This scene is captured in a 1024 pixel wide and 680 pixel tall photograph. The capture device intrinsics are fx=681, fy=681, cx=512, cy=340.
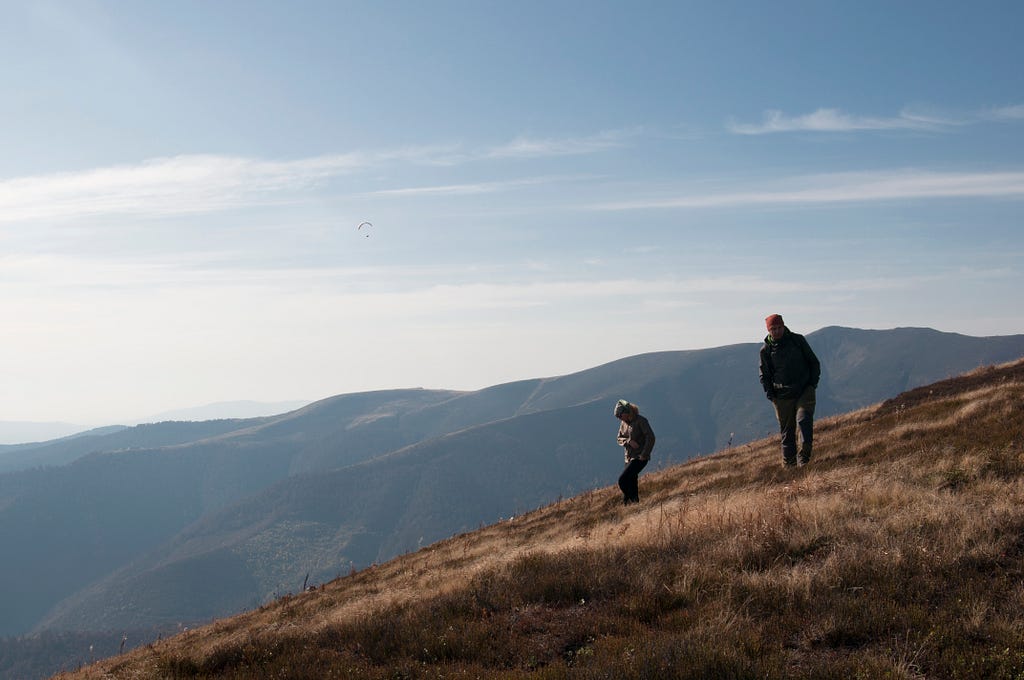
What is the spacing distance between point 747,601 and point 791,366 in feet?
28.9

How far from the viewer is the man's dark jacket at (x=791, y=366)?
1470cm

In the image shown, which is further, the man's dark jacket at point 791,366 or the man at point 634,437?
the man at point 634,437

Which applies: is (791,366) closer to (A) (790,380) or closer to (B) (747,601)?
(A) (790,380)

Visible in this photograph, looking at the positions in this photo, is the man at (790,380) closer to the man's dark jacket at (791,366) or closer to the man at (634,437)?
the man's dark jacket at (791,366)

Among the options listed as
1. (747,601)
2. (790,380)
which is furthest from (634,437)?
(747,601)

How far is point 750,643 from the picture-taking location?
610 centimetres

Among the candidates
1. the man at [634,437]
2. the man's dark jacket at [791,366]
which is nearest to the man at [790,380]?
the man's dark jacket at [791,366]

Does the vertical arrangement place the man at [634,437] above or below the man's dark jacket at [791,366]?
below

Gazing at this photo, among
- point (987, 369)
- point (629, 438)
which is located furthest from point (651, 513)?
point (987, 369)

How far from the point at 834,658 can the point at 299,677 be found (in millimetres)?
5170

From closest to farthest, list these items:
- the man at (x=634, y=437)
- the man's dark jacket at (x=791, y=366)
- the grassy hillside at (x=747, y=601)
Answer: the grassy hillside at (x=747, y=601), the man's dark jacket at (x=791, y=366), the man at (x=634, y=437)

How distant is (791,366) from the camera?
1474cm

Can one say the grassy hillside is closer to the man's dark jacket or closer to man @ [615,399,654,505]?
the man's dark jacket

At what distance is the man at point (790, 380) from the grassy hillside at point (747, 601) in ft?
8.74
